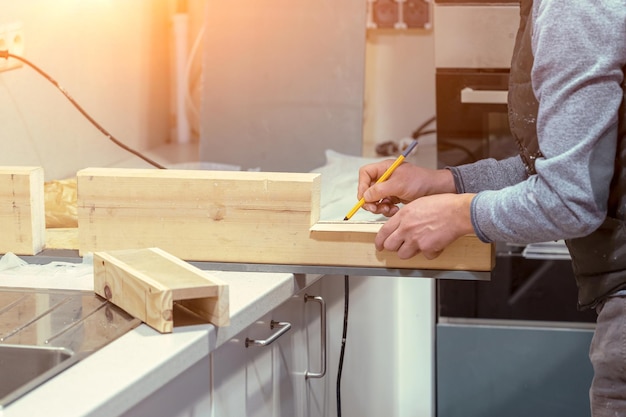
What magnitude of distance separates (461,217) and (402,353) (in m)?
1.02

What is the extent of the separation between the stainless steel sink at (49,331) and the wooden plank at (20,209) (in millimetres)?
172

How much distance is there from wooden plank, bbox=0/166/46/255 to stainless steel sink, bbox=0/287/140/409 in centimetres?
17

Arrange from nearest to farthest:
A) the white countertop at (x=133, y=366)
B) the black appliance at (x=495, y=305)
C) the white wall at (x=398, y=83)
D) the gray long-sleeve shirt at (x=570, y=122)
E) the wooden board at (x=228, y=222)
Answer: the white countertop at (x=133, y=366), the gray long-sleeve shirt at (x=570, y=122), the wooden board at (x=228, y=222), the black appliance at (x=495, y=305), the white wall at (x=398, y=83)

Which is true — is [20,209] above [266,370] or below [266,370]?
above

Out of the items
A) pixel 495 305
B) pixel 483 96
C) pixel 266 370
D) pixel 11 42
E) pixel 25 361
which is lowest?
pixel 495 305

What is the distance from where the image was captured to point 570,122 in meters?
1.04

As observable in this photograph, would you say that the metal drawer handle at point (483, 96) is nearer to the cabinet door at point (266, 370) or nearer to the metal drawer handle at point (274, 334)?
the cabinet door at point (266, 370)

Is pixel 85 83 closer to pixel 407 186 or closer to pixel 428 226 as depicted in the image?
pixel 407 186

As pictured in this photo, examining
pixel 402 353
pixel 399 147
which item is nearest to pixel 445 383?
pixel 402 353

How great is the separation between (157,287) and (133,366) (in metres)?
0.12

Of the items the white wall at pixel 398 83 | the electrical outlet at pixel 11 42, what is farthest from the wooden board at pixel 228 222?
the white wall at pixel 398 83

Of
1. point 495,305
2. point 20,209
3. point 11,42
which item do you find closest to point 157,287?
point 20,209

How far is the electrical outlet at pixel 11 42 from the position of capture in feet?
6.15

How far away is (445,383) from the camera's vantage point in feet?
7.09
